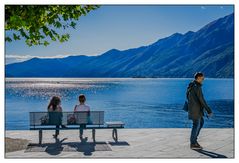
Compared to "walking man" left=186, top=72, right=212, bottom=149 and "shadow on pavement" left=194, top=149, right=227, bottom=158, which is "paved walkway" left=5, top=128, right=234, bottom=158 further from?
"walking man" left=186, top=72, right=212, bottom=149

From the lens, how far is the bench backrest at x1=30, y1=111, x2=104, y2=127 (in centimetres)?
1022

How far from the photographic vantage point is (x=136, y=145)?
33.5 feet

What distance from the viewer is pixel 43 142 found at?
10.6m

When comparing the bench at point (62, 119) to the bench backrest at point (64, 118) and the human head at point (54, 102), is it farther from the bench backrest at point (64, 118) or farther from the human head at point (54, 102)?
the human head at point (54, 102)

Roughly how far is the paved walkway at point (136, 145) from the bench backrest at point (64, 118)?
1.50 feet

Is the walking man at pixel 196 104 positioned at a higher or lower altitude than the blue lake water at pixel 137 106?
higher

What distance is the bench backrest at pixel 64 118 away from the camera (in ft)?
33.5

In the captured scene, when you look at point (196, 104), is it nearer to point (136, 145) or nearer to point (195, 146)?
point (195, 146)

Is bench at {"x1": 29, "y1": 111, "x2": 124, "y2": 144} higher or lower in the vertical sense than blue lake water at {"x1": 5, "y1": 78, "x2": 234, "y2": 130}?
higher

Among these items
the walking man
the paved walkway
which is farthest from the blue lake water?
the walking man

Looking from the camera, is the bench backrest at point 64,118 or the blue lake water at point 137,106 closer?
the bench backrest at point 64,118

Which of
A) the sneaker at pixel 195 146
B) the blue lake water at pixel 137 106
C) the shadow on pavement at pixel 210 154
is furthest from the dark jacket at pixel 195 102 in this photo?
the blue lake water at pixel 137 106

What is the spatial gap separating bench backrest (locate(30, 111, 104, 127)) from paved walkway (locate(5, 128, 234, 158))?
458mm
